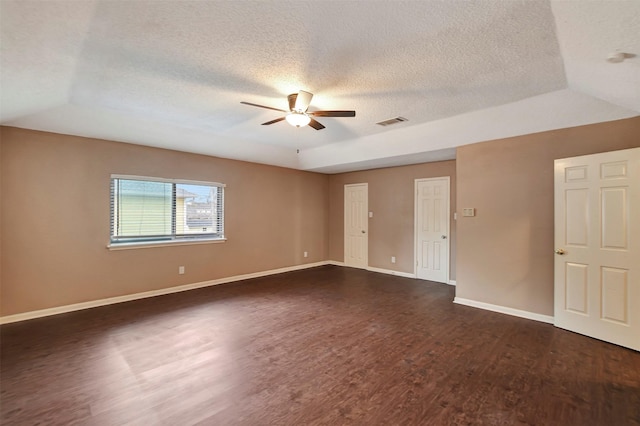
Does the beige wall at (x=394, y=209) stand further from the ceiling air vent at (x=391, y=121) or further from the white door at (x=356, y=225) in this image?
the ceiling air vent at (x=391, y=121)

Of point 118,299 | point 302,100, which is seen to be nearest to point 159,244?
point 118,299

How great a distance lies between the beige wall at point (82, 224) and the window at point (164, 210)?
14 cm

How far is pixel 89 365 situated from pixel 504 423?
3.42 metres

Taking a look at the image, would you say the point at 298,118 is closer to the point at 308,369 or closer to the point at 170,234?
the point at 308,369

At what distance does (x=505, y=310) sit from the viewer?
156 inches

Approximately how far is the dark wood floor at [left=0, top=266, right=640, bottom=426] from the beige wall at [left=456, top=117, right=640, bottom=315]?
0.45m

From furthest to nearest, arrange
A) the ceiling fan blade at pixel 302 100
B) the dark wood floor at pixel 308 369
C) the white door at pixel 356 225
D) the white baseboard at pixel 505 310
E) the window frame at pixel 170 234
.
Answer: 1. the white door at pixel 356 225
2. the window frame at pixel 170 234
3. the white baseboard at pixel 505 310
4. the ceiling fan blade at pixel 302 100
5. the dark wood floor at pixel 308 369

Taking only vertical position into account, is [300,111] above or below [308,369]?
above

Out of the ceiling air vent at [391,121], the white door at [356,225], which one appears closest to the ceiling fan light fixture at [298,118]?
the ceiling air vent at [391,121]

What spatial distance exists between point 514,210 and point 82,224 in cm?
616

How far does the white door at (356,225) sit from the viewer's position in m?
6.96

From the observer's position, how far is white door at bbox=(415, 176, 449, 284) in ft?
18.4

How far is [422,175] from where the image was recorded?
5922mm

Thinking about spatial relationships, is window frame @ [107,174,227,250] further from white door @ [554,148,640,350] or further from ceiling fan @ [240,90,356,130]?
white door @ [554,148,640,350]
